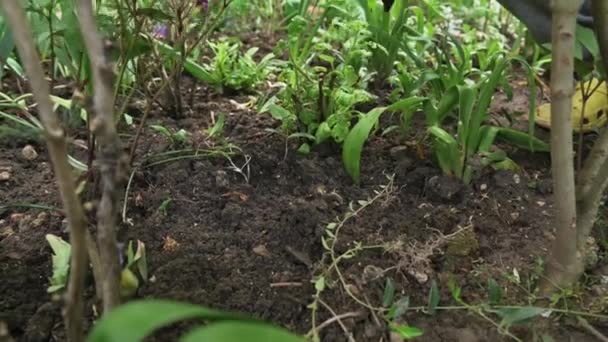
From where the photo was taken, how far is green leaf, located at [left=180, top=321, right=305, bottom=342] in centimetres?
44

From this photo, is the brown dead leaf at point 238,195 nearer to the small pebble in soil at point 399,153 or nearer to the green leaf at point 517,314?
the small pebble in soil at point 399,153

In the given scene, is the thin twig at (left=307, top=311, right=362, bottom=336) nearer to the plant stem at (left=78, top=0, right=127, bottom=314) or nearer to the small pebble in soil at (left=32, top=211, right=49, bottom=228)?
the plant stem at (left=78, top=0, right=127, bottom=314)

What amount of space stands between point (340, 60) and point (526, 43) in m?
0.53

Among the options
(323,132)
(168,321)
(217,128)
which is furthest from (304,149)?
(168,321)

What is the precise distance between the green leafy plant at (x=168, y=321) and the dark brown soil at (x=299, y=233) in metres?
0.41

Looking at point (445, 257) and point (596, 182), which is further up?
point (596, 182)

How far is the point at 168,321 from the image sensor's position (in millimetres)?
470

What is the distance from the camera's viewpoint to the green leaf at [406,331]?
2.87 feet

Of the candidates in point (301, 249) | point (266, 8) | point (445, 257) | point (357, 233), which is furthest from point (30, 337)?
point (266, 8)

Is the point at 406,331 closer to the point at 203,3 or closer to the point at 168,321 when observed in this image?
the point at 168,321

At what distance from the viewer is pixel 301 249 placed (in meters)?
1.06

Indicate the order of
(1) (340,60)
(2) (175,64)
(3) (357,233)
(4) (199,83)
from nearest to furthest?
(3) (357,233), (2) (175,64), (1) (340,60), (4) (199,83)

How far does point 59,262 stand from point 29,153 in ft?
1.47

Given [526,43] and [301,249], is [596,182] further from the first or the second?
[526,43]
